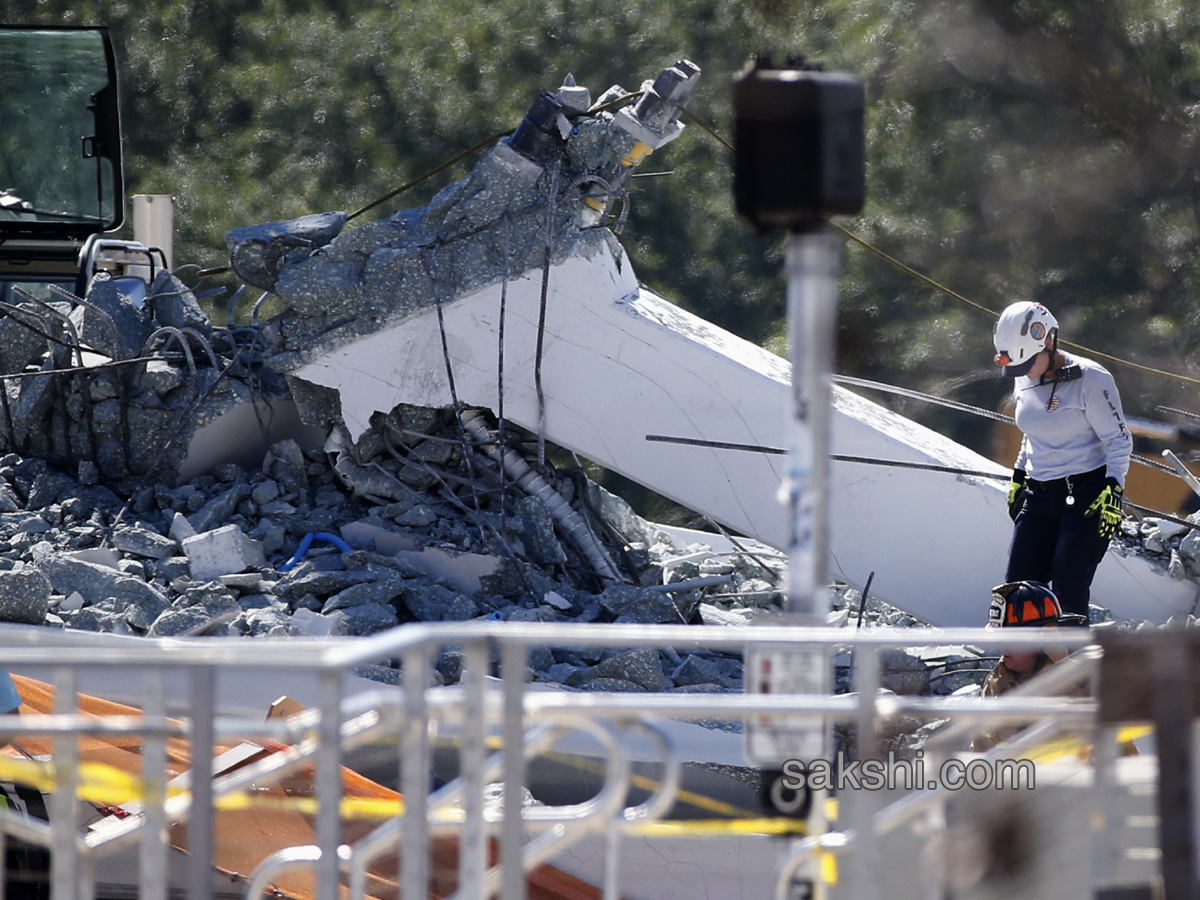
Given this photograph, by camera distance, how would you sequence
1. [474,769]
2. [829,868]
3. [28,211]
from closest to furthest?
[474,769] → [829,868] → [28,211]

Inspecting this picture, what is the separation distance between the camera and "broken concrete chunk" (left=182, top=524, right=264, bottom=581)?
5609mm

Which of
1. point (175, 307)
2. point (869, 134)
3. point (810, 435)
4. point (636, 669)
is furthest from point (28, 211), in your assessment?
point (869, 134)

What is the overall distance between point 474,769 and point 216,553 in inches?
135

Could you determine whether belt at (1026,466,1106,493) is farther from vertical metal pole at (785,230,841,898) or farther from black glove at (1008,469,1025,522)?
vertical metal pole at (785,230,841,898)

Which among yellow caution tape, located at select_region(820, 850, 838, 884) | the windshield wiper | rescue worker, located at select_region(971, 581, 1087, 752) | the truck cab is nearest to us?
yellow caution tape, located at select_region(820, 850, 838, 884)

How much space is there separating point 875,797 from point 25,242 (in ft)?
21.5

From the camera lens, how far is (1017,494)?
545cm

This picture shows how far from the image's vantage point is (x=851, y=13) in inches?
534

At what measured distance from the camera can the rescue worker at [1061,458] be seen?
521 cm

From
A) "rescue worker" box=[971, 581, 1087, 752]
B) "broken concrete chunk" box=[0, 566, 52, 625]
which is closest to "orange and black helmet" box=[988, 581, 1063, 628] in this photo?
"rescue worker" box=[971, 581, 1087, 752]

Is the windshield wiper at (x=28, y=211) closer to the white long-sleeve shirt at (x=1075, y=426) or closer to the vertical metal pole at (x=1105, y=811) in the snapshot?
the white long-sleeve shirt at (x=1075, y=426)

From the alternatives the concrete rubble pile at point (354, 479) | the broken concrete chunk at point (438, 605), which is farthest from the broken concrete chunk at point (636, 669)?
the broken concrete chunk at point (438, 605)

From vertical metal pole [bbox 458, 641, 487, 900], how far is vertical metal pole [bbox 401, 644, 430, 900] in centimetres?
9

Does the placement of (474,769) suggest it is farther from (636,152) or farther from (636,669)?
(636,152)
